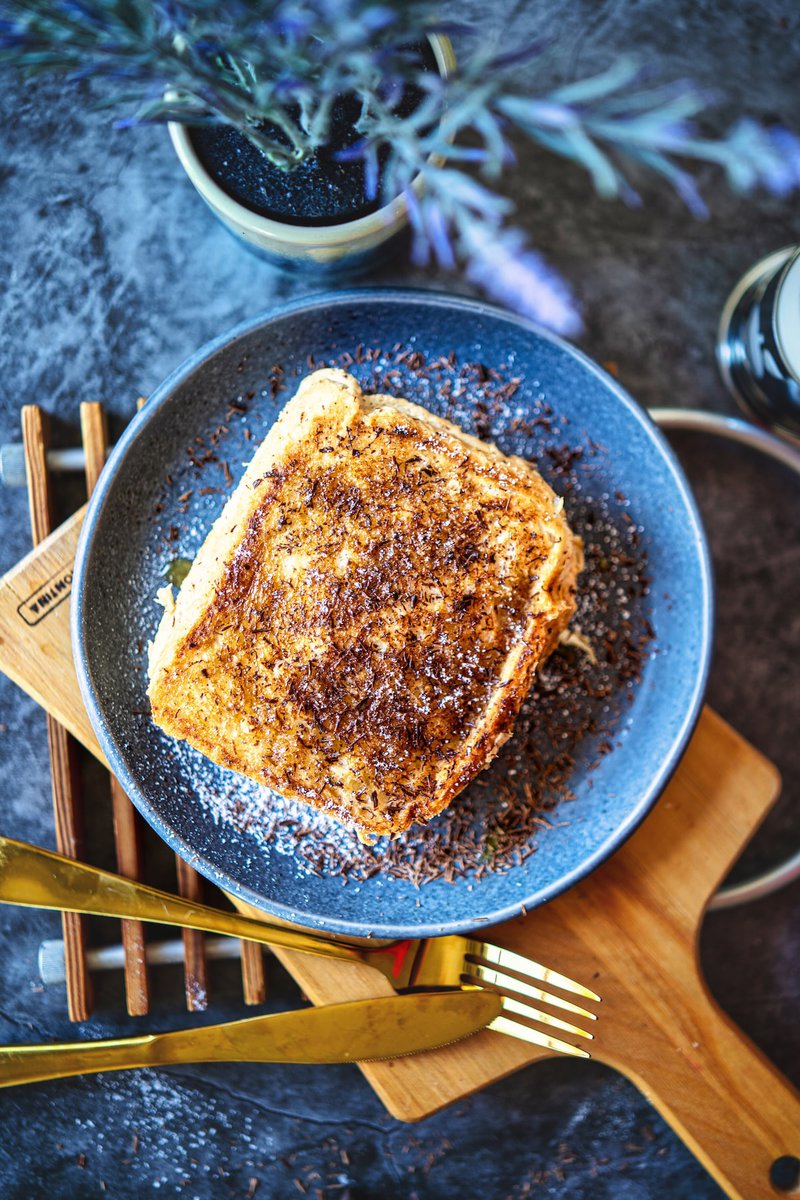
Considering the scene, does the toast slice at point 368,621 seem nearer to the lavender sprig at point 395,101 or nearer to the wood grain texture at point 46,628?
the wood grain texture at point 46,628

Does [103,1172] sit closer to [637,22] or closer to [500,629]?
[500,629]

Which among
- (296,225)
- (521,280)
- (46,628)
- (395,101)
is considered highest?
(395,101)

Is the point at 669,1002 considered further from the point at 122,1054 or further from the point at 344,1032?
the point at 122,1054

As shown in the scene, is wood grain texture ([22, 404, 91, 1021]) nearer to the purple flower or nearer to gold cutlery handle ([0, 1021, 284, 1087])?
gold cutlery handle ([0, 1021, 284, 1087])

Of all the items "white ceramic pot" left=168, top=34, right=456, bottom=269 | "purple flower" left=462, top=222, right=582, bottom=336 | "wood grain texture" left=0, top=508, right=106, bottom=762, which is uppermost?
"white ceramic pot" left=168, top=34, right=456, bottom=269

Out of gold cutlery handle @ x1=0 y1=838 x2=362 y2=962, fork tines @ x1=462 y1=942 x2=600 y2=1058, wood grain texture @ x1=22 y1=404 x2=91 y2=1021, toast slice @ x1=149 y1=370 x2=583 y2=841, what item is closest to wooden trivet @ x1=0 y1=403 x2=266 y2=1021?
wood grain texture @ x1=22 y1=404 x2=91 y2=1021

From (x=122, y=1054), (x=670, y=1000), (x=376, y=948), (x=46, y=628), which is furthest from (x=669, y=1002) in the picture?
(x=46, y=628)
